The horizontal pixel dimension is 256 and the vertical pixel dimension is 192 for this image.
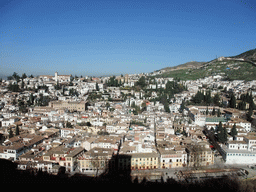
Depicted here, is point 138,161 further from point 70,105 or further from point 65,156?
point 70,105

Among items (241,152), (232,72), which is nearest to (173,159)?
(241,152)

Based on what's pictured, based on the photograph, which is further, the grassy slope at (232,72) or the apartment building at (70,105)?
the grassy slope at (232,72)

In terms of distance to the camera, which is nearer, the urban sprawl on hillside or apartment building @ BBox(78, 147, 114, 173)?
apartment building @ BBox(78, 147, 114, 173)

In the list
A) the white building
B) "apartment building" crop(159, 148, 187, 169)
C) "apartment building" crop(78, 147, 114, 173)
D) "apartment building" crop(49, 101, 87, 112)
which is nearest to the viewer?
"apartment building" crop(78, 147, 114, 173)

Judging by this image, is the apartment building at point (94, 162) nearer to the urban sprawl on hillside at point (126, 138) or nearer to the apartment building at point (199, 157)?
the urban sprawl on hillside at point (126, 138)

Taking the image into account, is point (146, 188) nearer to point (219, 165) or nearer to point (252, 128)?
point (219, 165)

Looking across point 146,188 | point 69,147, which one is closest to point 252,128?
point 146,188

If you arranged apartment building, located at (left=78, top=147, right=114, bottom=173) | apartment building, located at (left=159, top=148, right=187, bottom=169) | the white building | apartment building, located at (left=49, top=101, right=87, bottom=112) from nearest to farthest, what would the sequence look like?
apartment building, located at (left=78, top=147, right=114, bottom=173)
apartment building, located at (left=159, top=148, right=187, bottom=169)
the white building
apartment building, located at (left=49, top=101, right=87, bottom=112)

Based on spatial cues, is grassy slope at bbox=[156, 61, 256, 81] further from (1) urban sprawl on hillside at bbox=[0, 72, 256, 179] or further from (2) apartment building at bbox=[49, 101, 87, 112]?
(2) apartment building at bbox=[49, 101, 87, 112]

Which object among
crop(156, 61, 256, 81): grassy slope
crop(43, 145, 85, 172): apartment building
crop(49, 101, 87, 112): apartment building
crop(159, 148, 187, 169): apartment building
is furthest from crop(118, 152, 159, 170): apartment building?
crop(156, 61, 256, 81): grassy slope

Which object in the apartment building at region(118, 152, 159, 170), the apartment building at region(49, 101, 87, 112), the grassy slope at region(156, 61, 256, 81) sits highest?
the grassy slope at region(156, 61, 256, 81)

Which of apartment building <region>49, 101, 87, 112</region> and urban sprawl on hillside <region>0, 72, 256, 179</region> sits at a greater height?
apartment building <region>49, 101, 87, 112</region>

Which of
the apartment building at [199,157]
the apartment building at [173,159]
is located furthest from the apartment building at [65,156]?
the apartment building at [199,157]
